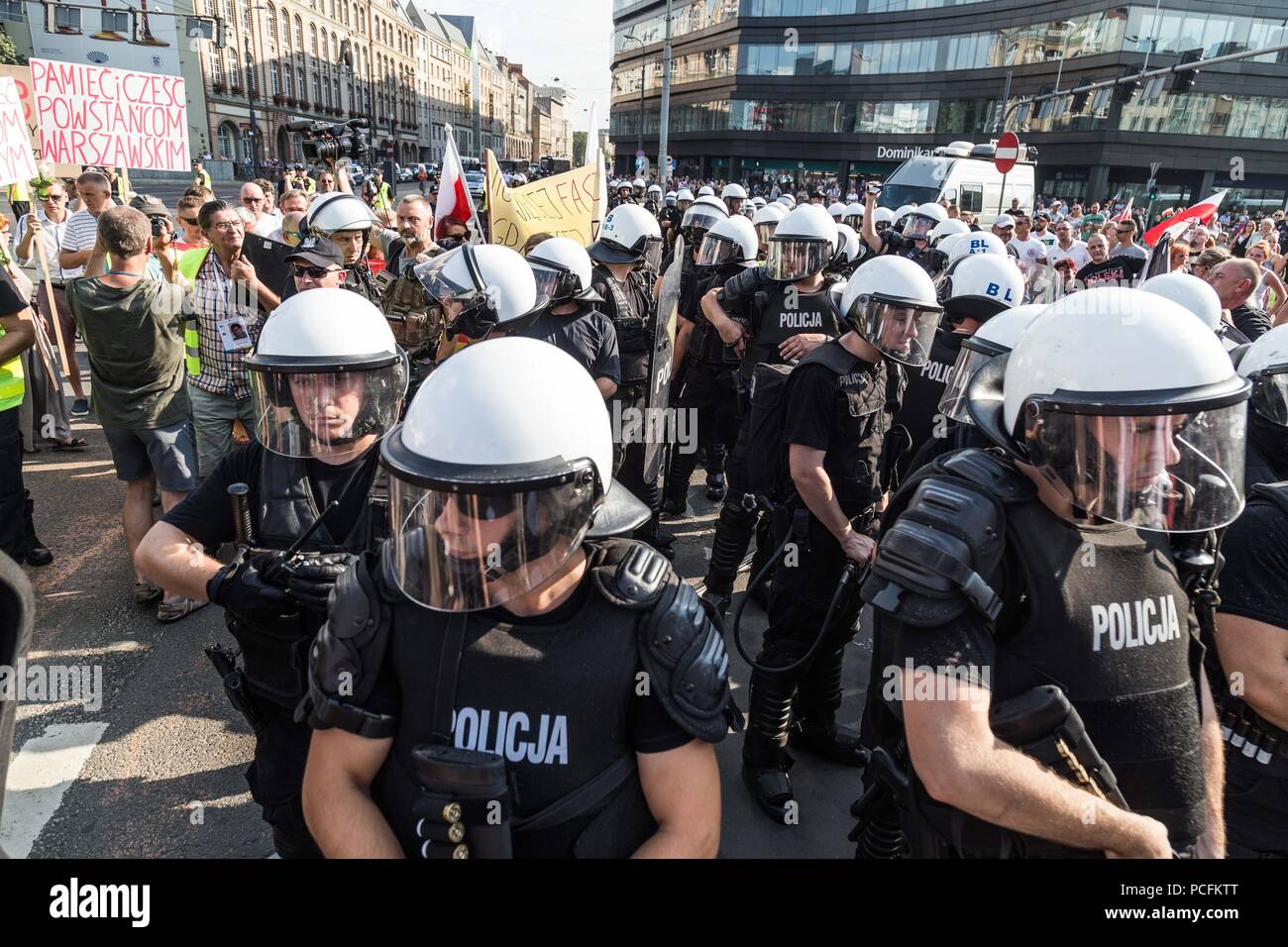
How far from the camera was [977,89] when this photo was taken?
4256 centimetres

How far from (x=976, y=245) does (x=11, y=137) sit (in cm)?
752

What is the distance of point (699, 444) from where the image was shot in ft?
21.1

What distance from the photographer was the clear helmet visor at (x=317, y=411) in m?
2.17

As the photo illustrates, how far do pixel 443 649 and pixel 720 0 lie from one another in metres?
60.1

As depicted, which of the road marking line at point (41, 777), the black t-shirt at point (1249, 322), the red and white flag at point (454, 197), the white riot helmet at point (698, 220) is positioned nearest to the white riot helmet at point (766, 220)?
the white riot helmet at point (698, 220)

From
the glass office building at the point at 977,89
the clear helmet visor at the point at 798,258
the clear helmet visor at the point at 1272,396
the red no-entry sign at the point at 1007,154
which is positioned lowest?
the clear helmet visor at the point at 1272,396

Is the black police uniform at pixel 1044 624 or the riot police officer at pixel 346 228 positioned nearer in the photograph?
the black police uniform at pixel 1044 624

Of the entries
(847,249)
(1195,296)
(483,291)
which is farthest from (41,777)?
(847,249)

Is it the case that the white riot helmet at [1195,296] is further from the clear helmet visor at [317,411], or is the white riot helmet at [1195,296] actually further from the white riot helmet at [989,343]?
the clear helmet visor at [317,411]

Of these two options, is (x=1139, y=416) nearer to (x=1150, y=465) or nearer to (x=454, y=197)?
(x=1150, y=465)

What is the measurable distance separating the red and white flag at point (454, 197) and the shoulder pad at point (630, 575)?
17.3 ft

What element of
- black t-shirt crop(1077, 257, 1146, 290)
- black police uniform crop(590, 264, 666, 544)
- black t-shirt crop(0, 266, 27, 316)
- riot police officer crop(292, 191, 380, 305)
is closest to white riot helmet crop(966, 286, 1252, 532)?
black police uniform crop(590, 264, 666, 544)

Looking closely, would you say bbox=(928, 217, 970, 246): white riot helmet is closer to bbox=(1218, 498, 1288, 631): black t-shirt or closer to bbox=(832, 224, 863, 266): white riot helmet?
bbox=(832, 224, 863, 266): white riot helmet
